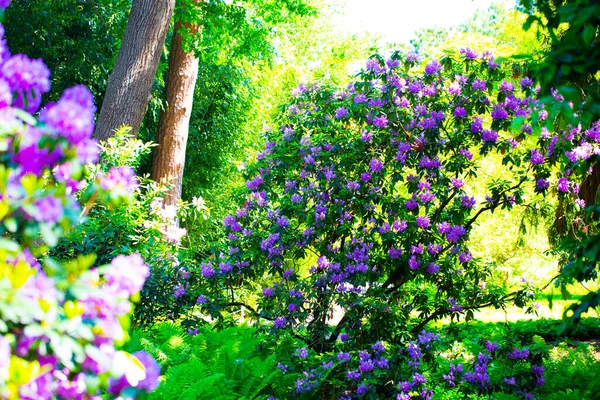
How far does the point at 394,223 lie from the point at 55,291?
165 inches

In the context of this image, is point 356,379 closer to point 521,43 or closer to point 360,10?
point 521,43

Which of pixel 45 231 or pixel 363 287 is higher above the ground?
pixel 363 287

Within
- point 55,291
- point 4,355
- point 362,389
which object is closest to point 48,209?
point 55,291

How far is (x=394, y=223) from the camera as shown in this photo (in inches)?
213

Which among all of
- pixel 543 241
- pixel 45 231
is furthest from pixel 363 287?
pixel 543 241

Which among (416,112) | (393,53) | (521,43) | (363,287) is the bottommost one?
(363,287)

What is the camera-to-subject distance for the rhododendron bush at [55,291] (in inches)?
54.1

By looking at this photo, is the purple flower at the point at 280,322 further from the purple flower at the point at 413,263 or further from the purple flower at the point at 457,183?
the purple flower at the point at 457,183

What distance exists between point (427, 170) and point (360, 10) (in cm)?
2124

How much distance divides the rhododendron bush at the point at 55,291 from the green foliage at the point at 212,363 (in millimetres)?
2833

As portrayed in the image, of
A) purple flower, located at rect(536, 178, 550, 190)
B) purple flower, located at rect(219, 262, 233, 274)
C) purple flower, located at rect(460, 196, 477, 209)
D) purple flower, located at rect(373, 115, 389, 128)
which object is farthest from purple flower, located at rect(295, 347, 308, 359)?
purple flower, located at rect(536, 178, 550, 190)

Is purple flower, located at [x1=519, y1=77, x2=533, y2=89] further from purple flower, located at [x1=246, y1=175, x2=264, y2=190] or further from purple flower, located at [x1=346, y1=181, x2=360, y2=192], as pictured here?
purple flower, located at [x1=246, y1=175, x2=264, y2=190]

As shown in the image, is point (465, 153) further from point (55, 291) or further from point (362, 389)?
point (55, 291)

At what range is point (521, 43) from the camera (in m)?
16.8
